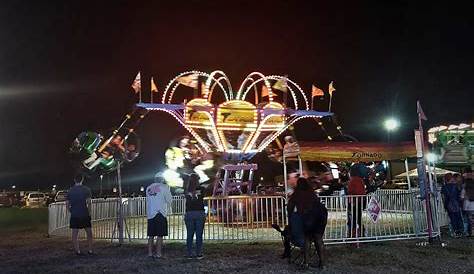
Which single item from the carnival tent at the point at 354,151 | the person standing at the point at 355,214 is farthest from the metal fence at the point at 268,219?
the carnival tent at the point at 354,151

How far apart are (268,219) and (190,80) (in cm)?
650

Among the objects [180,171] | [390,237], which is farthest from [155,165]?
[390,237]

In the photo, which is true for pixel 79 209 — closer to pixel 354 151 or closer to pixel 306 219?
pixel 306 219

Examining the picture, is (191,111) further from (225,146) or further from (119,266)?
(119,266)

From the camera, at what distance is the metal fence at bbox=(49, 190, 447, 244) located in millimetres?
12566

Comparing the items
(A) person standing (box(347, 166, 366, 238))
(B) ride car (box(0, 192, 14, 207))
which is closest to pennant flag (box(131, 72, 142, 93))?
(A) person standing (box(347, 166, 366, 238))

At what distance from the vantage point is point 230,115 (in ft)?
60.2

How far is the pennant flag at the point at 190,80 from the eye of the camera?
1844cm

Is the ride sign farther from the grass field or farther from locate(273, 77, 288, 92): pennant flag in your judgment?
locate(273, 77, 288, 92): pennant flag

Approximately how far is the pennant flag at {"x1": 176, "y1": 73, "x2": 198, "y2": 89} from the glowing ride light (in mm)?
51

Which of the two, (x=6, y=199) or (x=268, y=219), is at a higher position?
(x=6, y=199)

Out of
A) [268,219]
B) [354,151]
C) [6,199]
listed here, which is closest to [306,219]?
[268,219]

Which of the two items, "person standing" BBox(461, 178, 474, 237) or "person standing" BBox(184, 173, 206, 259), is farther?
"person standing" BBox(461, 178, 474, 237)

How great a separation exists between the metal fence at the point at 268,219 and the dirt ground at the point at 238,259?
0.53 m
